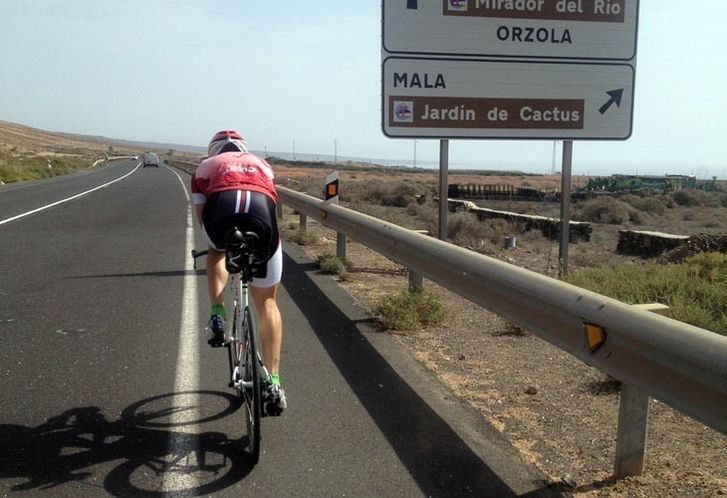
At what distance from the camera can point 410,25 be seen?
26.9 feet

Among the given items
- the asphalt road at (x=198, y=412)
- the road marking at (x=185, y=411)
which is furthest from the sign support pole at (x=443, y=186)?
the road marking at (x=185, y=411)

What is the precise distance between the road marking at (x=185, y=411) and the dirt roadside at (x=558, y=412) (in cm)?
182

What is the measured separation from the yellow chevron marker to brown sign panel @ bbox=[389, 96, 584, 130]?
A: 5230 mm

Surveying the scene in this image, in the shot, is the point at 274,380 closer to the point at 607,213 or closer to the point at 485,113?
the point at 485,113

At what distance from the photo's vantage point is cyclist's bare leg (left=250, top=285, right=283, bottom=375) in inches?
159

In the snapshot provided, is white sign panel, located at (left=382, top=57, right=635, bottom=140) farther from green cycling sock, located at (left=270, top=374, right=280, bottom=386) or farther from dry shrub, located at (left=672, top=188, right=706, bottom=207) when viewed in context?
dry shrub, located at (left=672, top=188, right=706, bottom=207)

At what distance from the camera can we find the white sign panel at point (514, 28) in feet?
26.9

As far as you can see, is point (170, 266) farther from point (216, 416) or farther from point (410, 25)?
point (216, 416)

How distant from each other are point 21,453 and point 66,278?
5.51m

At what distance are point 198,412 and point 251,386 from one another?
2.92 feet

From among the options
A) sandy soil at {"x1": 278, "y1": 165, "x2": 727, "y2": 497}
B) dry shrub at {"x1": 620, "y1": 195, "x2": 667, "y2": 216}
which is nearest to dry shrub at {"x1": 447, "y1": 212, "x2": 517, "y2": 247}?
sandy soil at {"x1": 278, "y1": 165, "x2": 727, "y2": 497}

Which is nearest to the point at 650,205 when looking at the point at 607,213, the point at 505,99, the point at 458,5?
the point at 607,213

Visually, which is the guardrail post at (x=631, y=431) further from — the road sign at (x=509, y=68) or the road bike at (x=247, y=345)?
the road sign at (x=509, y=68)

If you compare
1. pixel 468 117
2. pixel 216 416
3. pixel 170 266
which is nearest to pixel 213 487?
pixel 216 416
